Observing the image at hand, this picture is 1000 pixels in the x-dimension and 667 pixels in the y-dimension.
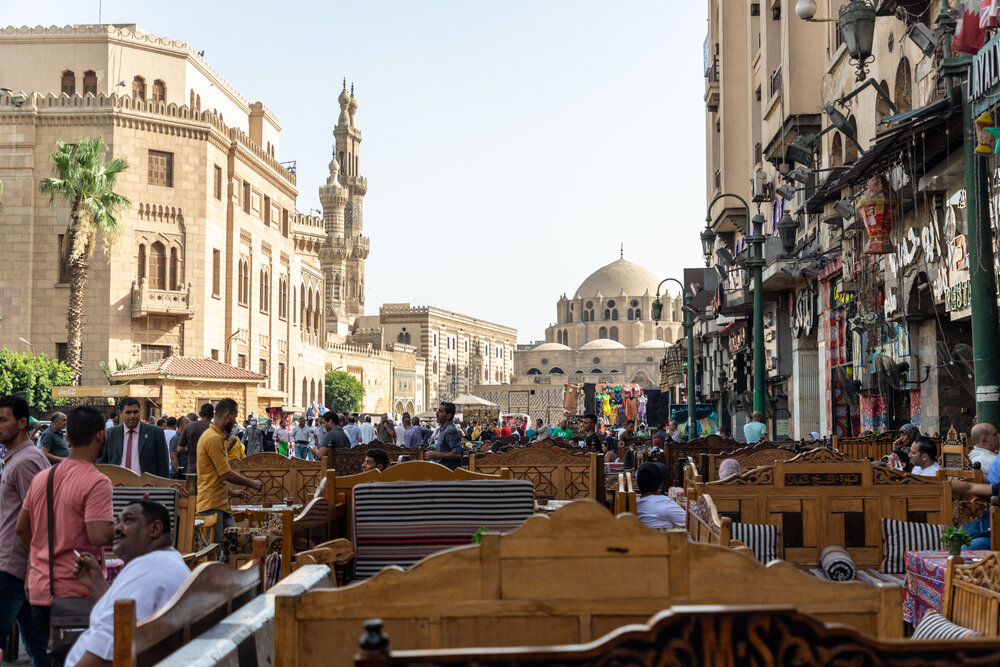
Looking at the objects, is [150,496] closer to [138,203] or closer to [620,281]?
[138,203]

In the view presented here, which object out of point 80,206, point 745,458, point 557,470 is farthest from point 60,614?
point 80,206

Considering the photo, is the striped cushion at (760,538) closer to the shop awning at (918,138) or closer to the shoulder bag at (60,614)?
the shoulder bag at (60,614)

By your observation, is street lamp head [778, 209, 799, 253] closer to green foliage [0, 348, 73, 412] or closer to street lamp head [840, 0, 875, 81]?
street lamp head [840, 0, 875, 81]

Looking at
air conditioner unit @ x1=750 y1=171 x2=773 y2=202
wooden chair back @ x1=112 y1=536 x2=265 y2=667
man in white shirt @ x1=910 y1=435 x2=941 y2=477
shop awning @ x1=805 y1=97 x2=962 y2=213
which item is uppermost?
air conditioner unit @ x1=750 y1=171 x2=773 y2=202

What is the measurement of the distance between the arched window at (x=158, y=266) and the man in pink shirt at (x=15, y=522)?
112 feet

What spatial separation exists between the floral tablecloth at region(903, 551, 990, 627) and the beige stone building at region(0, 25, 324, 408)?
33.7m

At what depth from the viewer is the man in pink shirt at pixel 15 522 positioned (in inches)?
183

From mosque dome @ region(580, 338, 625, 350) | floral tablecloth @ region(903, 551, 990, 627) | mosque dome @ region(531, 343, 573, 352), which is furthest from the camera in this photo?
mosque dome @ region(531, 343, 573, 352)

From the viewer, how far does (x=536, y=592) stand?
8.60ft

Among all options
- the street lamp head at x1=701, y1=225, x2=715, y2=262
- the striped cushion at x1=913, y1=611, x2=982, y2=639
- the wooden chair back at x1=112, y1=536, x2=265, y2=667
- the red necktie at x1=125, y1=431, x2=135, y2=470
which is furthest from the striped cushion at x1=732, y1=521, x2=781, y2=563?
the street lamp head at x1=701, y1=225, x2=715, y2=262

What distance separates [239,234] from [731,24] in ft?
69.3

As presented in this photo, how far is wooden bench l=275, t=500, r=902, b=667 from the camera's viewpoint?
8.43 ft

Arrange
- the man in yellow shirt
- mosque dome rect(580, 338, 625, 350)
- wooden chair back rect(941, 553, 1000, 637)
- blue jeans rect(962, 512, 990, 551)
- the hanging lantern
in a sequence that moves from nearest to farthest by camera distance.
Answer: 1. wooden chair back rect(941, 553, 1000, 637)
2. blue jeans rect(962, 512, 990, 551)
3. the man in yellow shirt
4. the hanging lantern
5. mosque dome rect(580, 338, 625, 350)

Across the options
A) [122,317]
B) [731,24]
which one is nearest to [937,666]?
[731,24]
